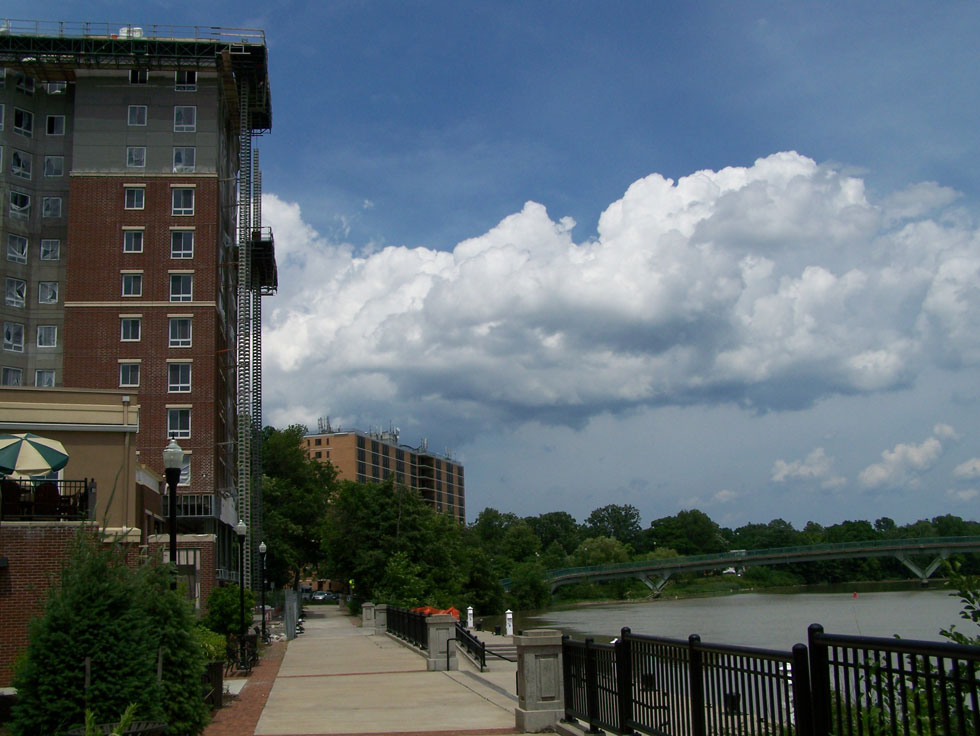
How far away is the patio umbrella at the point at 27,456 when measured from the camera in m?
21.9

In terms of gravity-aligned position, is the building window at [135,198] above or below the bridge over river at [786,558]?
above

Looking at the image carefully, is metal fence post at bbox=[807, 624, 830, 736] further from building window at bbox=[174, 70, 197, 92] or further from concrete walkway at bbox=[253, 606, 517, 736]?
building window at bbox=[174, 70, 197, 92]

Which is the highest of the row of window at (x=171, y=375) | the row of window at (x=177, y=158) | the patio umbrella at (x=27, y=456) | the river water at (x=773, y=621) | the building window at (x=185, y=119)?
the building window at (x=185, y=119)

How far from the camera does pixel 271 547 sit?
80.6 m

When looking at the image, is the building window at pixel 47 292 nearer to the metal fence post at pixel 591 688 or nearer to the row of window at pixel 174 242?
the row of window at pixel 174 242

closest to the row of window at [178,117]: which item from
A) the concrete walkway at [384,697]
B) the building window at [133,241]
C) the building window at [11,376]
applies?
the building window at [133,241]

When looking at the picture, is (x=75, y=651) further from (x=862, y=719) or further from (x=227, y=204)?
(x=227, y=204)

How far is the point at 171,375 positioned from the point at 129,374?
228 cm

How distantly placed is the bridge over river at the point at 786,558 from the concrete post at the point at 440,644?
64.8 metres

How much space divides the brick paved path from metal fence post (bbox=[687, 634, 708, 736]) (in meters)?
7.53

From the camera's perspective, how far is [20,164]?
5797cm

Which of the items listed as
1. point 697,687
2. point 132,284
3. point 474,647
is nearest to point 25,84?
point 132,284

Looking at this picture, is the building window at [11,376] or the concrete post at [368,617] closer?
the concrete post at [368,617]

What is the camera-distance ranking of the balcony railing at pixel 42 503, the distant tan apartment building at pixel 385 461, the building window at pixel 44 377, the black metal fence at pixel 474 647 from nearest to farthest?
the balcony railing at pixel 42 503
the black metal fence at pixel 474 647
the building window at pixel 44 377
the distant tan apartment building at pixel 385 461
